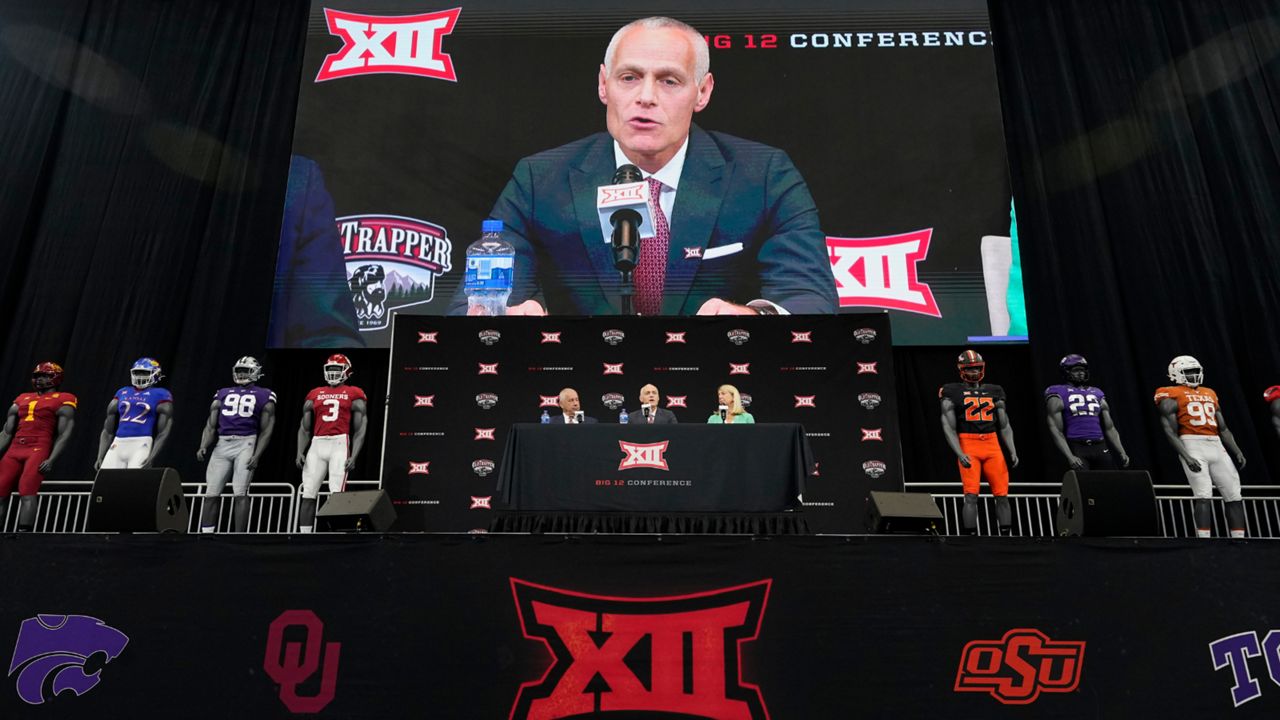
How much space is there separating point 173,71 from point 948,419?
11286mm

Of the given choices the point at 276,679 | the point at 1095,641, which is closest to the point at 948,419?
the point at 1095,641

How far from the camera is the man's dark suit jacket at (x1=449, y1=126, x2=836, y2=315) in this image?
1302 cm

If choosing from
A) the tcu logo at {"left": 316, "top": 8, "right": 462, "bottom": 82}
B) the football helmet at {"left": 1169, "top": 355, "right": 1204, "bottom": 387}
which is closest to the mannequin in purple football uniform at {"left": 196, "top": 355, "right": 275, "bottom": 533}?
the tcu logo at {"left": 316, "top": 8, "right": 462, "bottom": 82}

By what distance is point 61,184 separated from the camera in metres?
14.1

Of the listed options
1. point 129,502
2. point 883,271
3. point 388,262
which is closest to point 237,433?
point 129,502

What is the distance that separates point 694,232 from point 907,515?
6249 mm

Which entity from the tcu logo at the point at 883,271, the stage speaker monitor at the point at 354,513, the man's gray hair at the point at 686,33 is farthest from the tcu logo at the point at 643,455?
the man's gray hair at the point at 686,33

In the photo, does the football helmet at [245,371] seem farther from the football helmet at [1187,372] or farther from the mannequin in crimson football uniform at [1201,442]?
the football helmet at [1187,372]

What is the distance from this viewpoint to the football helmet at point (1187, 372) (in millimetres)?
10289

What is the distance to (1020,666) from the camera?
6.79m

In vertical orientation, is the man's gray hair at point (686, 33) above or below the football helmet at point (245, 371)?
above

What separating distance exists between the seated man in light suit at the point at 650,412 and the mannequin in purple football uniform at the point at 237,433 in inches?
141

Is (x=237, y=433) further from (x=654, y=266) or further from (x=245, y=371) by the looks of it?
(x=654, y=266)

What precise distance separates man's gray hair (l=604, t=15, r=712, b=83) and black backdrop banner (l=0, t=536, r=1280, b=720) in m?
8.63
